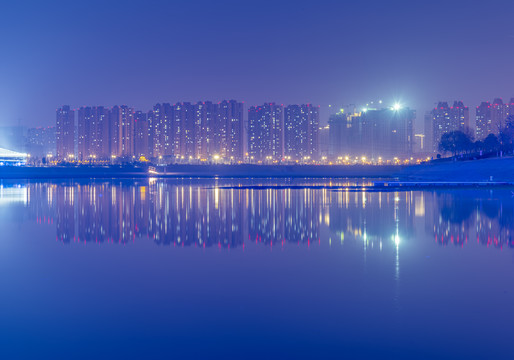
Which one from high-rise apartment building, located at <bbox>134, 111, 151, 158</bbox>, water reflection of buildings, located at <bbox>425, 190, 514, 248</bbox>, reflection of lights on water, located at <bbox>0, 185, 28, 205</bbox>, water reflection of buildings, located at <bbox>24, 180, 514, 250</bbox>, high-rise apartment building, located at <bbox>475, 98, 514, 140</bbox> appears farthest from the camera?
high-rise apartment building, located at <bbox>134, 111, 151, 158</bbox>

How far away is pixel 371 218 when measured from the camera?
16.2 meters

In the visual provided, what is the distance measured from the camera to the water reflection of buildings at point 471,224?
11.8 meters

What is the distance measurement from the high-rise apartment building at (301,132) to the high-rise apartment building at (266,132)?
196 cm

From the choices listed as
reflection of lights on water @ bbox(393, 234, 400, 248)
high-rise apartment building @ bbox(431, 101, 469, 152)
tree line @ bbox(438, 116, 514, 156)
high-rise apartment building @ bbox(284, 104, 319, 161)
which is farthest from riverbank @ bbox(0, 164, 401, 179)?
reflection of lights on water @ bbox(393, 234, 400, 248)

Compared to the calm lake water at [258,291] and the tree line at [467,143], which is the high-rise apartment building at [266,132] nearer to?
the tree line at [467,143]

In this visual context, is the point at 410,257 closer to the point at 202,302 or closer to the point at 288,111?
the point at 202,302

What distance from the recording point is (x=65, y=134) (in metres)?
160

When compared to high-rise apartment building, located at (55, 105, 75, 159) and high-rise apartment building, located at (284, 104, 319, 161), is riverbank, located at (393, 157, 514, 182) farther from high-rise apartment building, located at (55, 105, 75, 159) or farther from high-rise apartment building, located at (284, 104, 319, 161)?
high-rise apartment building, located at (55, 105, 75, 159)

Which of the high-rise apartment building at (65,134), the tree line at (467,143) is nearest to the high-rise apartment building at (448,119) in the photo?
the tree line at (467,143)

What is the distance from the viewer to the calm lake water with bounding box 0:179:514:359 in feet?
17.0

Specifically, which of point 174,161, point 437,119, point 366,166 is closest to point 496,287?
point 366,166

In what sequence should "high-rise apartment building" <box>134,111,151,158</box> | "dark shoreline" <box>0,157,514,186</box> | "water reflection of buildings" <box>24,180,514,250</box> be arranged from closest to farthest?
1. "water reflection of buildings" <box>24,180,514,250</box>
2. "dark shoreline" <box>0,157,514,186</box>
3. "high-rise apartment building" <box>134,111,151,158</box>

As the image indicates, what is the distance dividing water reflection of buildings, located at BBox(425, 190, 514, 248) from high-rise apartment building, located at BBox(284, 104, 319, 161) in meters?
137

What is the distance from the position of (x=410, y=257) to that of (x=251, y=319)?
483 cm
